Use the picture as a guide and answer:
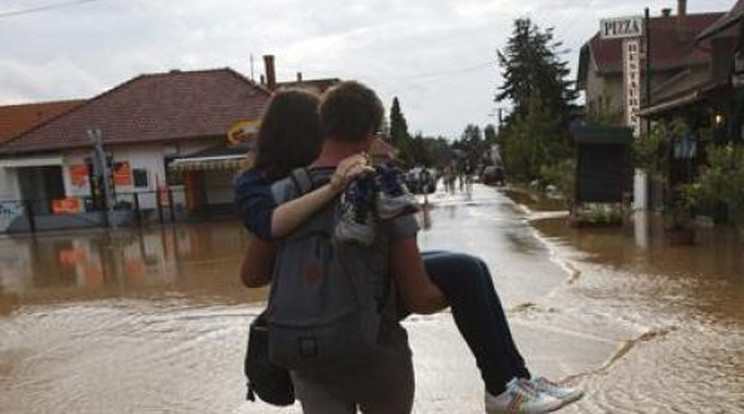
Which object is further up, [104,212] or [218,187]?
[218,187]

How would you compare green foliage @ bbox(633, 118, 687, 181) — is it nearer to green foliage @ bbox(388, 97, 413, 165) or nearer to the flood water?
the flood water

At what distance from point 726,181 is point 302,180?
10.3 metres

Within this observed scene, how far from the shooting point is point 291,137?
8.89 ft

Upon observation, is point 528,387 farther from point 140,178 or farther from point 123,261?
point 140,178

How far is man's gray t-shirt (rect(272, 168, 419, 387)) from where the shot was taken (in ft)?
7.98

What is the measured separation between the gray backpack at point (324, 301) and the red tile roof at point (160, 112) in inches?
1216

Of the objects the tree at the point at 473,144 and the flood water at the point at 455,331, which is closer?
the flood water at the point at 455,331

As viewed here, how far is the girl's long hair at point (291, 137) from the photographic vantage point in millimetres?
2703

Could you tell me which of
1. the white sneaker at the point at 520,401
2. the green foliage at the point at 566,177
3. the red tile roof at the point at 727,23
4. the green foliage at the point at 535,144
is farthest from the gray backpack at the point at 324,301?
the green foliage at the point at 535,144

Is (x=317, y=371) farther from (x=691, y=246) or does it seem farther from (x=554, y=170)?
(x=554, y=170)

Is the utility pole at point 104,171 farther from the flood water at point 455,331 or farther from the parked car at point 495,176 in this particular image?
the parked car at point 495,176

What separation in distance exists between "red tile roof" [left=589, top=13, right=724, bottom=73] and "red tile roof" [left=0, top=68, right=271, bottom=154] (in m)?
16.5

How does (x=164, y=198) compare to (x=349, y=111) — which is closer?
(x=349, y=111)

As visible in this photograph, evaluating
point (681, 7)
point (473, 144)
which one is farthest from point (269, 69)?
point (473, 144)
